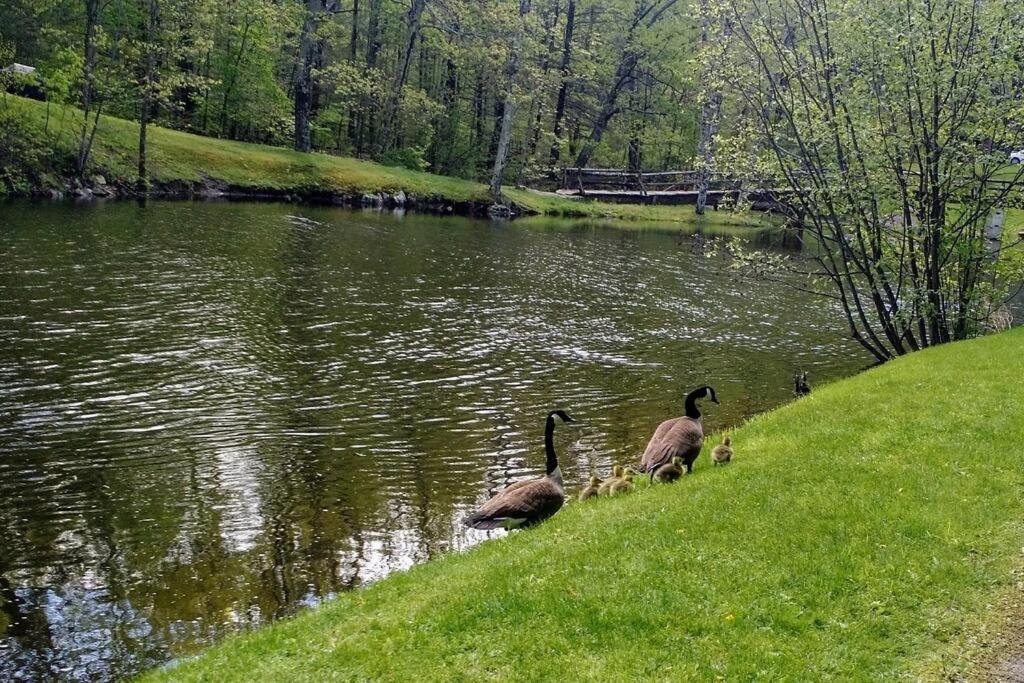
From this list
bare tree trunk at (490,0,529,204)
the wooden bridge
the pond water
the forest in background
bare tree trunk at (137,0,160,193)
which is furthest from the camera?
the wooden bridge

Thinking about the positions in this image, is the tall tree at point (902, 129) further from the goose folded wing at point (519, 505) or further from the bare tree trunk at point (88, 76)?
the bare tree trunk at point (88, 76)

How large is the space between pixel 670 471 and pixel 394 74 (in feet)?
228

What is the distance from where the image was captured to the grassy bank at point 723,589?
7.83 metres

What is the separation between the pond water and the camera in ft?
37.6

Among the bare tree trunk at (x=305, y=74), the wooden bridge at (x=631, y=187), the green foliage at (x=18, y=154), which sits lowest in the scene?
the green foliage at (x=18, y=154)

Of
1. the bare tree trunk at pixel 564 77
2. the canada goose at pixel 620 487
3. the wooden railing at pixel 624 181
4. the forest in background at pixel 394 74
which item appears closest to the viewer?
the canada goose at pixel 620 487

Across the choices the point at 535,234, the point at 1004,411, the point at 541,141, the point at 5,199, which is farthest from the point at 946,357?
the point at 541,141

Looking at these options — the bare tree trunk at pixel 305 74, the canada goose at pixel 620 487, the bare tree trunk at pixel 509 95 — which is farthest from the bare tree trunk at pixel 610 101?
the canada goose at pixel 620 487

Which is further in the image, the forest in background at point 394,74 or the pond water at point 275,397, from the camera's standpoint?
the forest in background at point 394,74

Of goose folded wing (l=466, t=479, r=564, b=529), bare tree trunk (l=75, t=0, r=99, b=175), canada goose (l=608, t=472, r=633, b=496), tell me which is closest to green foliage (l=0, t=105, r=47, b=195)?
bare tree trunk (l=75, t=0, r=99, b=175)

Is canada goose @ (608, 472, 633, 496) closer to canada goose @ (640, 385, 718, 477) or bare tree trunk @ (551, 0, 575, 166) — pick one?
canada goose @ (640, 385, 718, 477)

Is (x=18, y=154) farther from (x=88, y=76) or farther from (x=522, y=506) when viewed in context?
(x=522, y=506)

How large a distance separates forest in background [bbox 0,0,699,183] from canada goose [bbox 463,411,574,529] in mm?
40712

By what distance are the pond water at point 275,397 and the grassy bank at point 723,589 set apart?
2.13 metres
